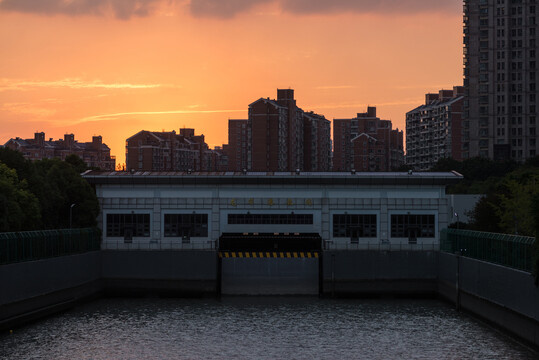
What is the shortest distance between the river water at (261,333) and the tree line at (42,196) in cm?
786

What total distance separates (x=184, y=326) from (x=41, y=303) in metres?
10.3

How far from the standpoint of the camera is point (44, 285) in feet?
194

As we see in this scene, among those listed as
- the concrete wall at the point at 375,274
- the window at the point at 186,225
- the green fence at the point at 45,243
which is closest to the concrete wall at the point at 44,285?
the green fence at the point at 45,243

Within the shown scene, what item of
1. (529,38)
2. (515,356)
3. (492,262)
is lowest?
(515,356)

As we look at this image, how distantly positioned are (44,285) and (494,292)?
30.0 metres

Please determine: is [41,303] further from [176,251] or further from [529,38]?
[529,38]

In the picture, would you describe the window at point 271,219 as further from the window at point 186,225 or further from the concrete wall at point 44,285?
the concrete wall at point 44,285

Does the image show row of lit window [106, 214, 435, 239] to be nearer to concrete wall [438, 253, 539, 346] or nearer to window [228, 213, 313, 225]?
window [228, 213, 313, 225]

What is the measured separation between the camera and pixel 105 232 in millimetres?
76688

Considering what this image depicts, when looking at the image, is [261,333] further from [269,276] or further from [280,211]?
[280,211]

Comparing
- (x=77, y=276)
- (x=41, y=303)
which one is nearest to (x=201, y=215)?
(x=77, y=276)

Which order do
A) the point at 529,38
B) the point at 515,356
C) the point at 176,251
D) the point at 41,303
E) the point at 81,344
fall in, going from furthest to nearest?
1. the point at 529,38
2. the point at 176,251
3. the point at 41,303
4. the point at 81,344
5. the point at 515,356

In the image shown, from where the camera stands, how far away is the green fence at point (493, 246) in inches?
1949

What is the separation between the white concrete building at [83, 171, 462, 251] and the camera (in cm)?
7619
